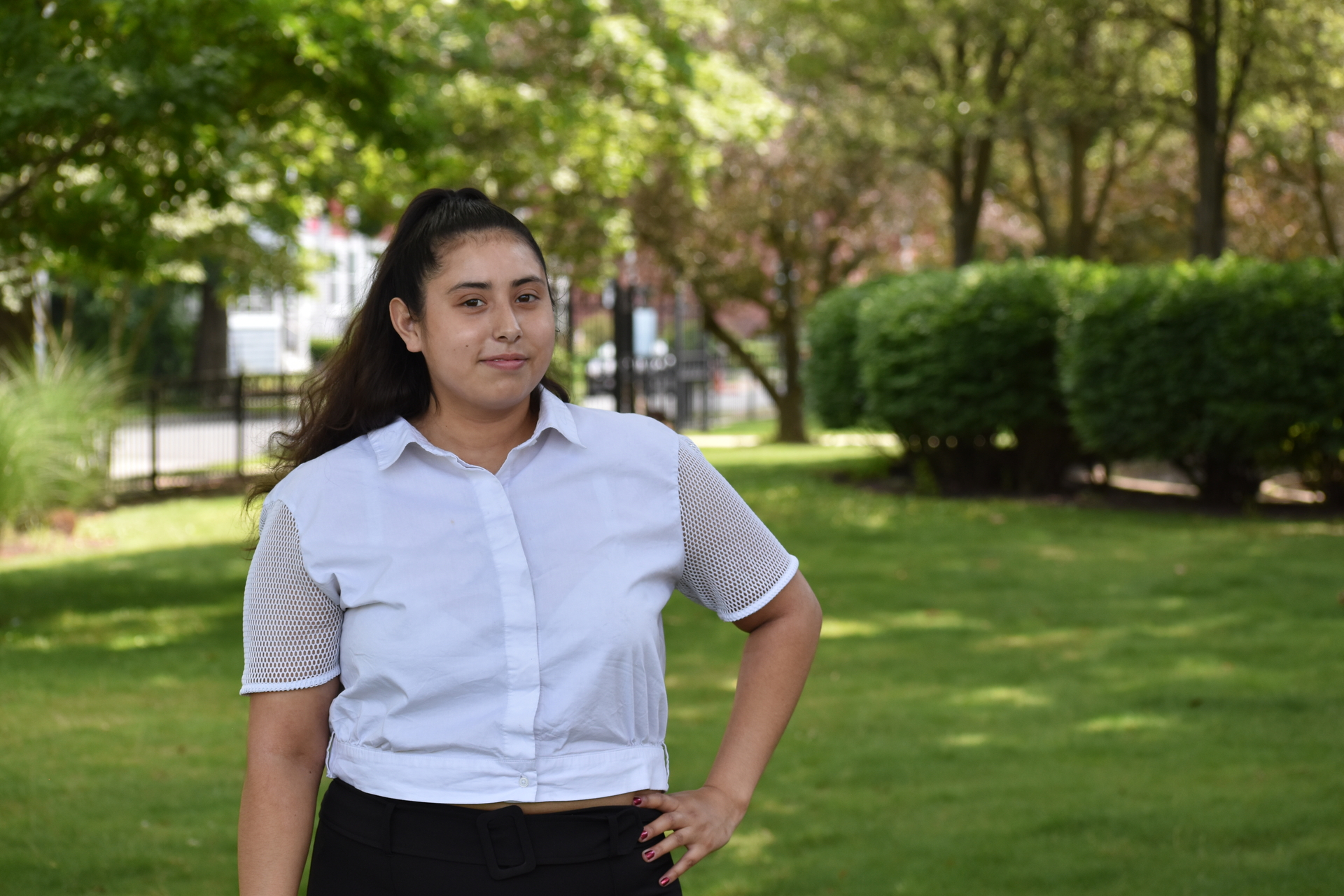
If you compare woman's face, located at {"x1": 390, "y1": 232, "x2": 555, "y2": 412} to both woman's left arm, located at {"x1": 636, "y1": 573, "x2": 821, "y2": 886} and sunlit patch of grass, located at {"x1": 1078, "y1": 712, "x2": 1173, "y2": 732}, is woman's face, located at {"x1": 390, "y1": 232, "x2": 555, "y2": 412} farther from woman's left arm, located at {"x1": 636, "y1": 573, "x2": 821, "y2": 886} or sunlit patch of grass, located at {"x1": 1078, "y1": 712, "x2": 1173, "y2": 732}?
sunlit patch of grass, located at {"x1": 1078, "y1": 712, "x2": 1173, "y2": 732}

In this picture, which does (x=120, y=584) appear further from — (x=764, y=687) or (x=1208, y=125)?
(x=1208, y=125)

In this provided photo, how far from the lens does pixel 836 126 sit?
21.8m

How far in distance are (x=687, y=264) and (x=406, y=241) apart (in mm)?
21406

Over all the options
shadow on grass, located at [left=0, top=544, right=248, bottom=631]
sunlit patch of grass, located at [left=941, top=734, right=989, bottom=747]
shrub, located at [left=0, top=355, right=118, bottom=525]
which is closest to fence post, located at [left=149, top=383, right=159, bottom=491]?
shrub, located at [left=0, top=355, right=118, bottom=525]

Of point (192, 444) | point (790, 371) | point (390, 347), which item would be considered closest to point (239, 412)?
point (192, 444)

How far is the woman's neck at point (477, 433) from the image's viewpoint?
7.53 feet

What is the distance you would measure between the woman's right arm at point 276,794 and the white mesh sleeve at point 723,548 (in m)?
0.60

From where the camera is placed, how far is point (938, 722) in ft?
22.9

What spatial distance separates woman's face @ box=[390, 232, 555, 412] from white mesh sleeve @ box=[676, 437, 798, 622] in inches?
11.5

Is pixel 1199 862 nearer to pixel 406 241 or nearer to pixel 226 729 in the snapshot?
pixel 406 241

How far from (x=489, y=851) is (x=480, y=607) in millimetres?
352

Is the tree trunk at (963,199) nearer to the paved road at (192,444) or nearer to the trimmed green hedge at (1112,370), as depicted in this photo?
the trimmed green hedge at (1112,370)

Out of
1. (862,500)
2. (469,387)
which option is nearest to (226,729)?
(469,387)

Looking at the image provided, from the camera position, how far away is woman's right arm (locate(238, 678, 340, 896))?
2170mm
